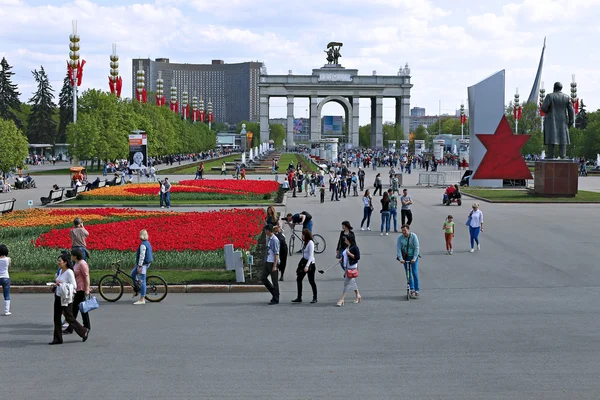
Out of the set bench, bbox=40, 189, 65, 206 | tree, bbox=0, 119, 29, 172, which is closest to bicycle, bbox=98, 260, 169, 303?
bench, bbox=40, 189, 65, 206

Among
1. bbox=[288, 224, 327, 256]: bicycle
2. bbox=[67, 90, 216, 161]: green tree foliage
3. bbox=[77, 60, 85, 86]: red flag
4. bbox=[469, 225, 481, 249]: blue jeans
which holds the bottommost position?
bbox=[288, 224, 327, 256]: bicycle

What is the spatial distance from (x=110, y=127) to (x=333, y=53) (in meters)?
84.6

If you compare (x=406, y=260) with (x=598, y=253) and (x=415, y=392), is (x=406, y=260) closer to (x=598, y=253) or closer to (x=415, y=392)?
(x=415, y=392)

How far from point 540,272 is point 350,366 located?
926 centimetres

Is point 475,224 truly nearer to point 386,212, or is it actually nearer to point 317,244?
point 317,244

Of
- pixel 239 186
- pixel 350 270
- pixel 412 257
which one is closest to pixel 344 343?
pixel 350 270

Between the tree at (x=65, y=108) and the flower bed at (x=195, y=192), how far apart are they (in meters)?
66.3

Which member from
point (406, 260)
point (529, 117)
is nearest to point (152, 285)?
point (406, 260)

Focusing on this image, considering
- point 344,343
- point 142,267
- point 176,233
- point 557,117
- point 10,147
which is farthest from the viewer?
point 10,147

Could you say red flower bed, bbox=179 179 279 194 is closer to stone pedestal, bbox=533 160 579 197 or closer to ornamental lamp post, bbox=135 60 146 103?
stone pedestal, bbox=533 160 579 197

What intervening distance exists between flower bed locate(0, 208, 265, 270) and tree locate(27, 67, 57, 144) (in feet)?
270

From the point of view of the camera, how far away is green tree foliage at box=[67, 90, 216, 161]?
214 feet

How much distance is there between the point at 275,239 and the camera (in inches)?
603

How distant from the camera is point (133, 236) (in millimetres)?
21844
